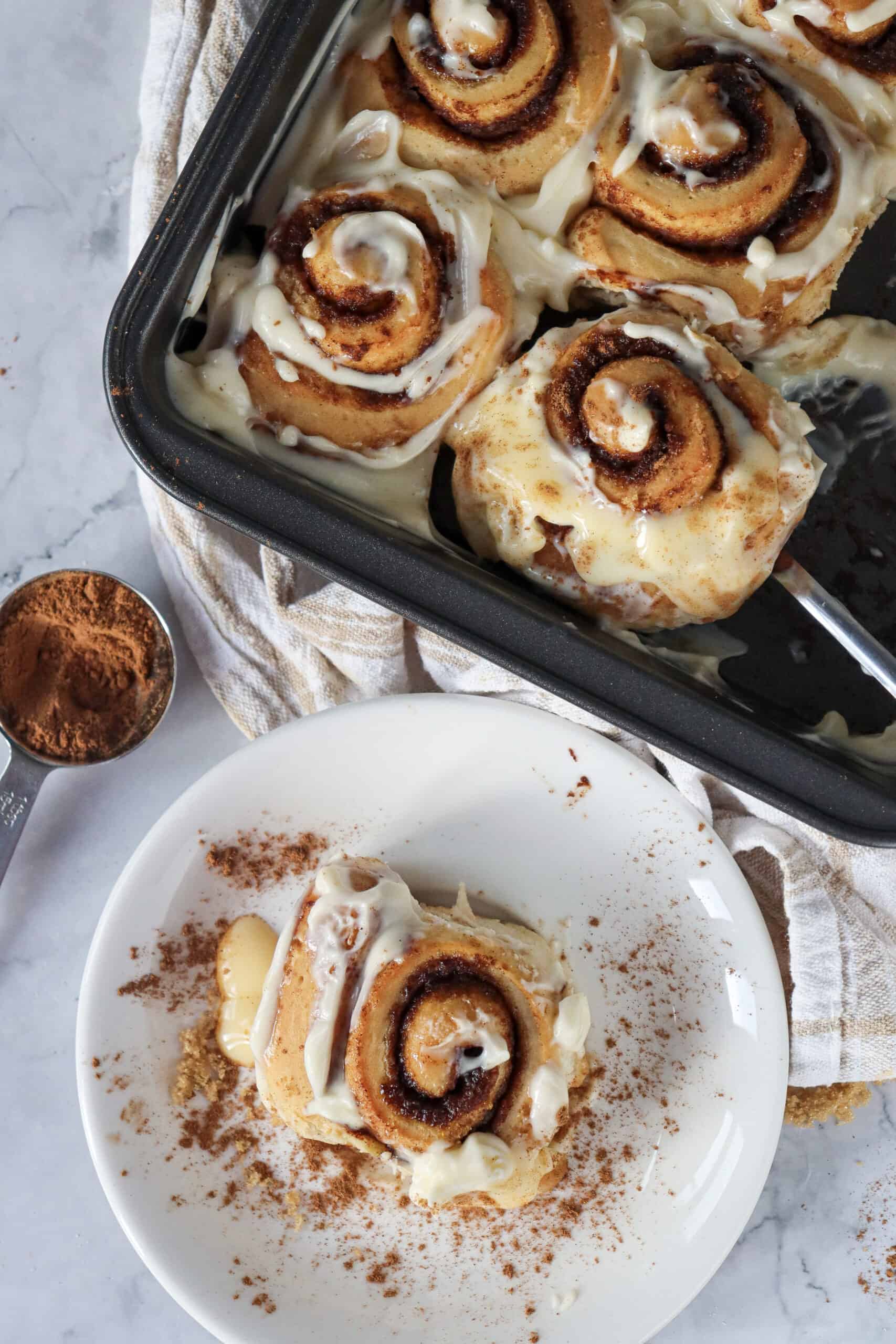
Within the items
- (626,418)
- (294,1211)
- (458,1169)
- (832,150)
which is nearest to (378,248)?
(626,418)

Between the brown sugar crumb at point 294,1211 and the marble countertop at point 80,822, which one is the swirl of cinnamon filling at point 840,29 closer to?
the marble countertop at point 80,822

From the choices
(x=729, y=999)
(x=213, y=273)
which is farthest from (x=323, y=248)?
(x=729, y=999)

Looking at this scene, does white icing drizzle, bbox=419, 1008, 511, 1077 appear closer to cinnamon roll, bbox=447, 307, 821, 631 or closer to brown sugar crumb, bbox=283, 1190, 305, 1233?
brown sugar crumb, bbox=283, 1190, 305, 1233

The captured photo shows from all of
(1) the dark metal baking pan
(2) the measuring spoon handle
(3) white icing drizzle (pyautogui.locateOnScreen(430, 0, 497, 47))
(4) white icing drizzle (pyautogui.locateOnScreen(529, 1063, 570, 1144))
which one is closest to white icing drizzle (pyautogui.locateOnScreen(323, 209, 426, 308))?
(1) the dark metal baking pan

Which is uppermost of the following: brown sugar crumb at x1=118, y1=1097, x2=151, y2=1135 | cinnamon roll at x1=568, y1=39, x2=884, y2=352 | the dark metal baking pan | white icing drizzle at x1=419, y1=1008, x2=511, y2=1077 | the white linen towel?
cinnamon roll at x1=568, y1=39, x2=884, y2=352

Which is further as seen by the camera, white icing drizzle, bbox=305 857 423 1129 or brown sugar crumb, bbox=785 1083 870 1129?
brown sugar crumb, bbox=785 1083 870 1129

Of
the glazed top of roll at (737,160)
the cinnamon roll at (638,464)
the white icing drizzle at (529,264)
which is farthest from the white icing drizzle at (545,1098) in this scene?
the glazed top of roll at (737,160)

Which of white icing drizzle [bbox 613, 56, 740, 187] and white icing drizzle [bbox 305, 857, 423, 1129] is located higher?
A: white icing drizzle [bbox 613, 56, 740, 187]
